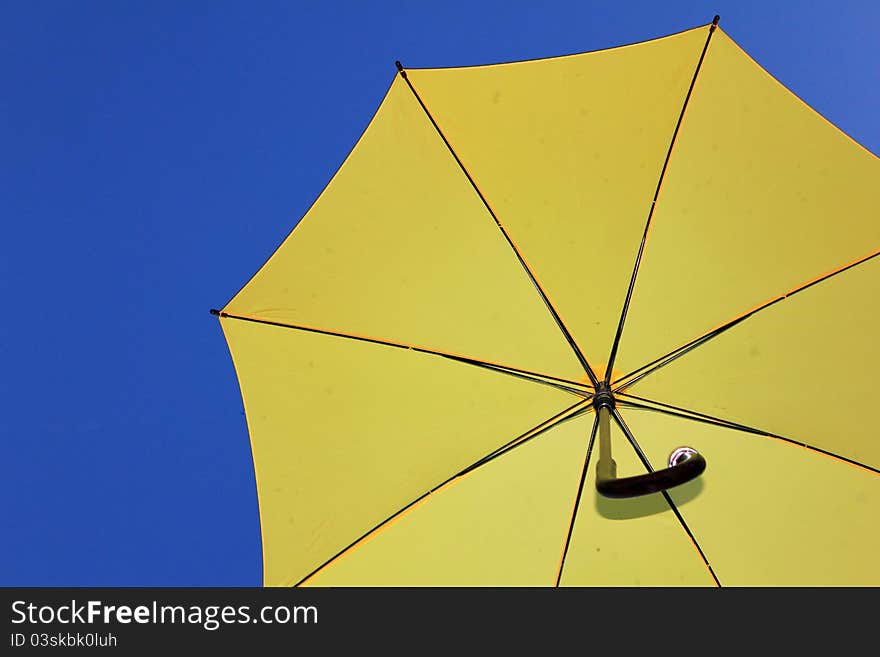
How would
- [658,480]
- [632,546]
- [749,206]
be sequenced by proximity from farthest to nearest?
[632,546]
[749,206]
[658,480]

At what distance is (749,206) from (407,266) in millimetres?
1657

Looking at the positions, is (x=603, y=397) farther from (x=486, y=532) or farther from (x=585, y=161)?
(x=585, y=161)

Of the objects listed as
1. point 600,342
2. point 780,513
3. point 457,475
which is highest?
point 600,342

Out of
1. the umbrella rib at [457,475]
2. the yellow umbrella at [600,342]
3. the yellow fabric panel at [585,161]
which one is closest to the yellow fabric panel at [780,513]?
the yellow umbrella at [600,342]

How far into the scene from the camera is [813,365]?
3594 millimetres

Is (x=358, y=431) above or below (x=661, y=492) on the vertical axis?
above

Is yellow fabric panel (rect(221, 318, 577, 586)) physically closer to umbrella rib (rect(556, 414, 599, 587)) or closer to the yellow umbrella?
the yellow umbrella

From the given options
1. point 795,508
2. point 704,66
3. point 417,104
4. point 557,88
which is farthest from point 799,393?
point 417,104

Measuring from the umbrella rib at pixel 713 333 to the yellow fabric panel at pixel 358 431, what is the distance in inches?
12.5

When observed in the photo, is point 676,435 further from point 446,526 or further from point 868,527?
point 446,526

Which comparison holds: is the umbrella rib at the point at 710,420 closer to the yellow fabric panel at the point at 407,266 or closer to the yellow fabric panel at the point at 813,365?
the yellow fabric panel at the point at 813,365

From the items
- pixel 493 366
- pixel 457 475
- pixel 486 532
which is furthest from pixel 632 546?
pixel 493 366

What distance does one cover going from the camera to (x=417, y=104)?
391 centimetres

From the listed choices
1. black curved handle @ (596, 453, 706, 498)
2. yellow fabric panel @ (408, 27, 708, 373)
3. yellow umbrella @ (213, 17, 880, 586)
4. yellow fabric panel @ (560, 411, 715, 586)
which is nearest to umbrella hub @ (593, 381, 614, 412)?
yellow umbrella @ (213, 17, 880, 586)
